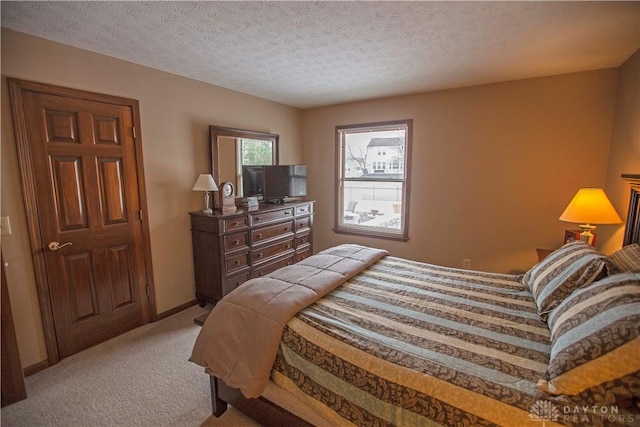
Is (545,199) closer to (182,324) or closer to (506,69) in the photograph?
(506,69)

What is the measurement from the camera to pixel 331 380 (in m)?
1.31

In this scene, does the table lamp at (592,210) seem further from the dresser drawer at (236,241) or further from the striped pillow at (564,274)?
the dresser drawer at (236,241)

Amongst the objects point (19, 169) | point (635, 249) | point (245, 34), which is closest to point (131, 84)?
point (19, 169)

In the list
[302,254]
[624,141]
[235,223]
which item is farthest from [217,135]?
[624,141]

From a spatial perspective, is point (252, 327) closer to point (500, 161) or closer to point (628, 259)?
point (628, 259)

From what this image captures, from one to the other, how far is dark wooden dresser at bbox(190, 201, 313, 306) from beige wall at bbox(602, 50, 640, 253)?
3.15 metres

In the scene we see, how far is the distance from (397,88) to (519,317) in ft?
9.09

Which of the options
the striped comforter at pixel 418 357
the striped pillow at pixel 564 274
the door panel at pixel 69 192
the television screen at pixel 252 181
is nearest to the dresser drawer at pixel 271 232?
the television screen at pixel 252 181

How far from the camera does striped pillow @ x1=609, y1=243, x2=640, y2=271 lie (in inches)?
56.1

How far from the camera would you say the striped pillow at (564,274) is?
1459 millimetres

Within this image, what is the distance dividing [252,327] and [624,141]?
3.28 metres

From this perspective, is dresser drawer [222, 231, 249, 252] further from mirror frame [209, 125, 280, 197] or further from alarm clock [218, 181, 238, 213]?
mirror frame [209, 125, 280, 197]

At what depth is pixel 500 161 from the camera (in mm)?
3232

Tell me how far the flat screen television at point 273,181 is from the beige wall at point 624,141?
130 inches
